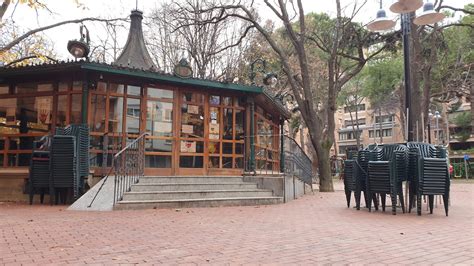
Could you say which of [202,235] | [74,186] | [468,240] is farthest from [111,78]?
[468,240]

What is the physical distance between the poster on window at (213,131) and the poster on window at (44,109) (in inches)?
178

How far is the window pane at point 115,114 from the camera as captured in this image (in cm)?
1094

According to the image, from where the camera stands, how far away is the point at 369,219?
271 inches

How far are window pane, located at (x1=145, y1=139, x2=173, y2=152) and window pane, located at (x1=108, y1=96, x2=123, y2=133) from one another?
0.87m

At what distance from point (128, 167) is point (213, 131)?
12.1 feet

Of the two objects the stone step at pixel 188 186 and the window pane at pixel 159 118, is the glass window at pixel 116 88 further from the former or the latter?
the stone step at pixel 188 186

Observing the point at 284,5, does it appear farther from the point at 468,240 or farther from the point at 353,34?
the point at 468,240

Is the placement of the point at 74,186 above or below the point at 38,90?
below

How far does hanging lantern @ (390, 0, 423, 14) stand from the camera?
7.68 metres

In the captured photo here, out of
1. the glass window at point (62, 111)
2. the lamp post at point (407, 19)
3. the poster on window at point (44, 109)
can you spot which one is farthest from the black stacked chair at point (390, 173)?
the poster on window at point (44, 109)

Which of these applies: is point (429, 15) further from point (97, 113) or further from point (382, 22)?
point (97, 113)

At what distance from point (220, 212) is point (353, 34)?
1221 cm

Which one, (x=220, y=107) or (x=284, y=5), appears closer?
(x=220, y=107)

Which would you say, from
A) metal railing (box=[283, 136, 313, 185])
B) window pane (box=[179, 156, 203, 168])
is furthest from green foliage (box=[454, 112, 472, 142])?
window pane (box=[179, 156, 203, 168])
